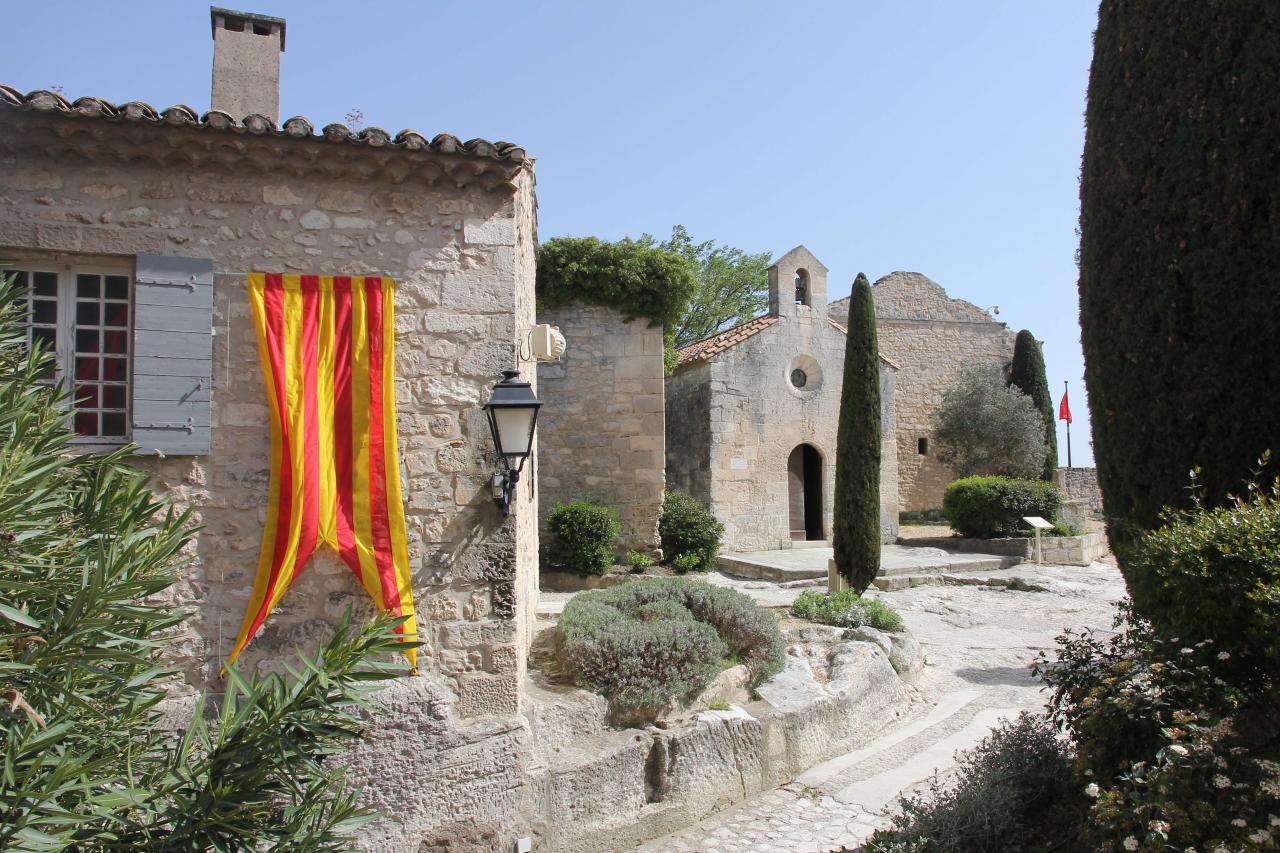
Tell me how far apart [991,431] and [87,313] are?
23294 millimetres

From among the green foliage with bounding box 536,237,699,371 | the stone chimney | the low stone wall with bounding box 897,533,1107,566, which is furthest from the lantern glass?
the low stone wall with bounding box 897,533,1107,566

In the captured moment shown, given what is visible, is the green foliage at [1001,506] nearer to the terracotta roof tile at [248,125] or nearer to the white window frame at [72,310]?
the terracotta roof tile at [248,125]

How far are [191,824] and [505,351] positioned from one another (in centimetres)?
324

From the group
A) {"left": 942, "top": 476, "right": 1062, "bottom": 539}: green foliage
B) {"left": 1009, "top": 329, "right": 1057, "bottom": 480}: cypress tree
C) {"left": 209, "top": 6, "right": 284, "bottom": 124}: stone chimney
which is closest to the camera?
{"left": 209, "top": 6, "right": 284, "bottom": 124}: stone chimney

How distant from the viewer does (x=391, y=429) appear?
5.02 m

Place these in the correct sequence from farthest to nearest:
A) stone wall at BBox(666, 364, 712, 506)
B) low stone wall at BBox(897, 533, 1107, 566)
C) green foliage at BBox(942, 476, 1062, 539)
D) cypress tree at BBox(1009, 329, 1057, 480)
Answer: cypress tree at BBox(1009, 329, 1057, 480) < green foliage at BBox(942, 476, 1062, 539) < stone wall at BBox(666, 364, 712, 506) < low stone wall at BBox(897, 533, 1107, 566)

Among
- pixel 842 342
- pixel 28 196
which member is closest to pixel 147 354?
pixel 28 196

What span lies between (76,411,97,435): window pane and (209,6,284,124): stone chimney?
8.90 feet

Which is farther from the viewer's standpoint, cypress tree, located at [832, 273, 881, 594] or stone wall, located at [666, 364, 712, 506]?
stone wall, located at [666, 364, 712, 506]

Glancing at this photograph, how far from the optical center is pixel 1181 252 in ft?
16.5

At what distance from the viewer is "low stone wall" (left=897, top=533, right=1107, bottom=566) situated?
16.8 metres

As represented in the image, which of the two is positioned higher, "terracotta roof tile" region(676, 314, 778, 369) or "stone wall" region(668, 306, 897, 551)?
"terracotta roof tile" region(676, 314, 778, 369)

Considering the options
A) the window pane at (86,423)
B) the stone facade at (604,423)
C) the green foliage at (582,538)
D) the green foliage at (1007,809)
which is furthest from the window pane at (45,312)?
the stone facade at (604,423)

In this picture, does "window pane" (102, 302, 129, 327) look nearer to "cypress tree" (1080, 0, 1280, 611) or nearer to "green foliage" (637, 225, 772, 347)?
"cypress tree" (1080, 0, 1280, 611)
